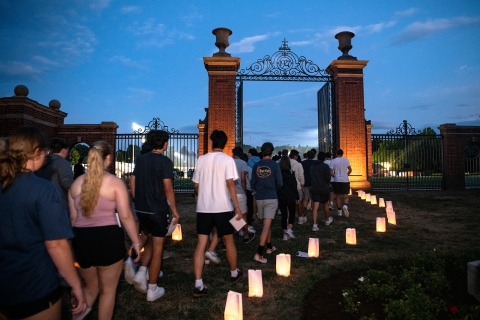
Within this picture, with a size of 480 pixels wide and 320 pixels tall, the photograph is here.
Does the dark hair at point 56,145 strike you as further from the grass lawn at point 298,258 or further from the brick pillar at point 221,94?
the brick pillar at point 221,94

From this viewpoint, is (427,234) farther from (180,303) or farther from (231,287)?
(180,303)

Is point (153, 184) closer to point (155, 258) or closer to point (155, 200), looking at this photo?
point (155, 200)

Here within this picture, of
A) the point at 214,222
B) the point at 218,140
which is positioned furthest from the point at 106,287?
the point at 218,140

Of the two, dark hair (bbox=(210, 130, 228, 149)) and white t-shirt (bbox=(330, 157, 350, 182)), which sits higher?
dark hair (bbox=(210, 130, 228, 149))

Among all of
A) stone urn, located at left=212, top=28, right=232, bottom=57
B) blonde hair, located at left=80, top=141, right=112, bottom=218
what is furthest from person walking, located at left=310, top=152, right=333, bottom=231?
stone urn, located at left=212, top=28, right=232, bottom=57

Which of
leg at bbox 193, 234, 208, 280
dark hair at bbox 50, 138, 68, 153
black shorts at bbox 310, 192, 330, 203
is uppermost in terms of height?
dark hair at bbox 50, 138, 68, 153

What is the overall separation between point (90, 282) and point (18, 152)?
1.65m

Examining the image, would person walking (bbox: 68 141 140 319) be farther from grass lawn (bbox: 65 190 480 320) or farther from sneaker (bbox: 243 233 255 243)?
sneaker (bbox: 243 233 255 243)

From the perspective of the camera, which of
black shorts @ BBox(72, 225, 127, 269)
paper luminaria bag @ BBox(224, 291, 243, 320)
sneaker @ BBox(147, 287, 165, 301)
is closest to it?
black shorts @ BBox(72, 225, 127, 269)

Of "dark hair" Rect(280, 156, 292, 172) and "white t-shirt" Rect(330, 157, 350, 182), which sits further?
"white t-shirt" Rect(330, 157, 350, 182)

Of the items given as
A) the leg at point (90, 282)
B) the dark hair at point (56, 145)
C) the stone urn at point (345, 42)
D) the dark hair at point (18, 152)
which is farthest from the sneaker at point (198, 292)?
the stone urn at point (345, 42)

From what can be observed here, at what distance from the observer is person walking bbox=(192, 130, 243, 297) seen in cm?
410

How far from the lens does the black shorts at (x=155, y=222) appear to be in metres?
4.02

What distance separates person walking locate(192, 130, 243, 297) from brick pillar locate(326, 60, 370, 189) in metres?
11.6
